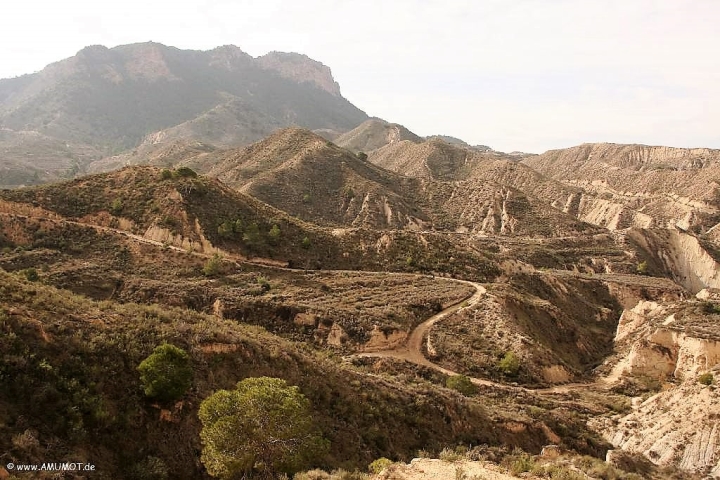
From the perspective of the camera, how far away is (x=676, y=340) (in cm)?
3384

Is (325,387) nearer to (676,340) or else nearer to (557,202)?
(676,340)

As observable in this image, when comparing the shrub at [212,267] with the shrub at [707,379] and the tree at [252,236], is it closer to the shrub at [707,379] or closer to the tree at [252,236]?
the tree at [252,236]

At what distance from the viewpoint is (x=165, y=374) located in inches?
625

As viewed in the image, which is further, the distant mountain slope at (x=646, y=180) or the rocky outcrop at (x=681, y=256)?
the distant mountain slope at (x=646, y=180)

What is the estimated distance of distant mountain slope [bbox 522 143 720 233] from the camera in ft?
326

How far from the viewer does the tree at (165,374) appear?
1562 centimetres

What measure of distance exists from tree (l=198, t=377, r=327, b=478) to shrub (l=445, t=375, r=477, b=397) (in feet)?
47.0

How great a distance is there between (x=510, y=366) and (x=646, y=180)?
107044 mm

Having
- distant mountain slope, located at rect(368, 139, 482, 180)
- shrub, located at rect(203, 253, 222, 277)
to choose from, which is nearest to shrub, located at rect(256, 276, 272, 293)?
shrub, located at rect(203, 253, 222, 277)

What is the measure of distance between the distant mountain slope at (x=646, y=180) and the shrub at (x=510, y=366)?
7686cm

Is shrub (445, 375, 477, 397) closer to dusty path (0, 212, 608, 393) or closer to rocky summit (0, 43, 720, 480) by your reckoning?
rocky summit (0, 43, 720, 480)

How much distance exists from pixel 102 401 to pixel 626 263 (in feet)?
234

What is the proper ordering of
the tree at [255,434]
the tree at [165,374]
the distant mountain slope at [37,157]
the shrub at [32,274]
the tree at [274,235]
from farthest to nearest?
the distant mountain slope at [37,157], the tree at [274,235], the shrub at [32,274], the tree at [165,374], the tree at [255,434]

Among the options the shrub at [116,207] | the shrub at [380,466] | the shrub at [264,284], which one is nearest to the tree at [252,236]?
the shrub at [264,284]
